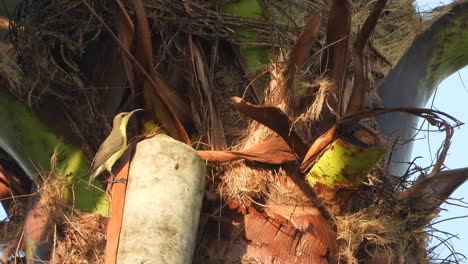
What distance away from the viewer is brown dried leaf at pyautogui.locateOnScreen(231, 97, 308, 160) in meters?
3.12

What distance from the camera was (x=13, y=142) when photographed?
3605mm

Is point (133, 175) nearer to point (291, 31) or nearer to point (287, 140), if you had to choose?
point (287, 140)

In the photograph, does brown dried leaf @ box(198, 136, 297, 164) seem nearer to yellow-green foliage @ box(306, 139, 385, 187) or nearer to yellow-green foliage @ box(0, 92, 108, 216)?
yellow-green foliage @ box(306, 139, 385, 187)

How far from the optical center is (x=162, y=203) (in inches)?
115

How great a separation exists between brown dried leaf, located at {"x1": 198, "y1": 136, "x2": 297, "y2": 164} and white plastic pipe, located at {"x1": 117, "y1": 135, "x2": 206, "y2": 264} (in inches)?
5.1

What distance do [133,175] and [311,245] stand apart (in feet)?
1.88

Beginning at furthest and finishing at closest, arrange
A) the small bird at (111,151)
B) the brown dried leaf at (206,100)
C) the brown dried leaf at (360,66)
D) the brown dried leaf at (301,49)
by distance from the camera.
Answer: the brown dried leaf at (206,100) < the brown dried leaf at (301,49) < the brown dried leaf at (360,66) < the small bird at (111,151)

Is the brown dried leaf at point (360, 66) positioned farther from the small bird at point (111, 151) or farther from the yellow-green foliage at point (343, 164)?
the small bird at point (111, 151)

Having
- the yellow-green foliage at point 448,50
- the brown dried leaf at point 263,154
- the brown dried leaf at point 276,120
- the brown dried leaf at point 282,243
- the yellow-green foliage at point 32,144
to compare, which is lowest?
the brown dried leaf at point 282,243

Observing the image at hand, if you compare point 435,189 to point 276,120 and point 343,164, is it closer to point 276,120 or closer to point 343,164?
point 343,164

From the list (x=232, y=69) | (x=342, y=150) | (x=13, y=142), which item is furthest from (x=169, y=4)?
(x=342, y=150)

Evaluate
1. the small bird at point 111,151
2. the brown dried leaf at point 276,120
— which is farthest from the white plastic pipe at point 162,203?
the brown dried leaf at point 276,120

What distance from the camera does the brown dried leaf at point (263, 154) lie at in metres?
3.21

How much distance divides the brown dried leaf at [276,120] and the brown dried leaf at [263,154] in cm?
4
